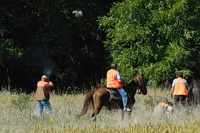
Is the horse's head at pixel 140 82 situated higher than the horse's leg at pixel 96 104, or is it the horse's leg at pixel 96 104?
the horse's head at pixel 140 82

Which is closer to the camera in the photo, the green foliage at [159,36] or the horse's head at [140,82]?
the horse's head at [140,82]

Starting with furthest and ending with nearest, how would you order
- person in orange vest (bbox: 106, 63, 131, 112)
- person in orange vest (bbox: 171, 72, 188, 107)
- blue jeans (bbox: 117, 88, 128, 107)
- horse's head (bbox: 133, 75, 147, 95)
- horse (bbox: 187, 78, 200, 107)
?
horse (bbox: 187, 78, 200, 107)
horse's head (bbox: 133, 75, 147, 95)
person in orange vest (bbox: 171, 72, 188, 107)
blue jeans (bbox: 117, 88, 128, 107)
person in orange vest (bbox: 106, 63, 131, 112)

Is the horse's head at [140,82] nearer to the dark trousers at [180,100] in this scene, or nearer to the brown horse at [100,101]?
the brown horse at [100,101]

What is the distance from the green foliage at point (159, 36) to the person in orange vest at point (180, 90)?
126 inches

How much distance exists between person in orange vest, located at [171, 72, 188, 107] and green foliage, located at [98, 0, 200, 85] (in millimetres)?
3208

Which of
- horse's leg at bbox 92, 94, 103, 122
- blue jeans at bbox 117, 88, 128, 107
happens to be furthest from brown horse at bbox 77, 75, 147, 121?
blue jeans at bbox 117, 88, 128, 107

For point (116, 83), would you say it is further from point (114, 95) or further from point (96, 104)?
point (96, 104)

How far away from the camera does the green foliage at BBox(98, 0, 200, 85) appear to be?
22406mm

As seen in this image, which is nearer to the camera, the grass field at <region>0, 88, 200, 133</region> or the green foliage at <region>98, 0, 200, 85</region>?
the grass field at <region>0, 88, 200, 133</region>

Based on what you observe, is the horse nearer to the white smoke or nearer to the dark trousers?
the dark trousers

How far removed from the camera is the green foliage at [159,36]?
22406mm

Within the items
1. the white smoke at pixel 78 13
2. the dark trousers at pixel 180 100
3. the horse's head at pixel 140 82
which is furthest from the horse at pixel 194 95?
the white smoke at pixel 78 13

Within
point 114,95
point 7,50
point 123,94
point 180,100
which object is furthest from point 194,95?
point 7,50

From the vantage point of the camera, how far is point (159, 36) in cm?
2348
